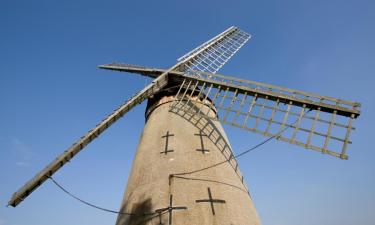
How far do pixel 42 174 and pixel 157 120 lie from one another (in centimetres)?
357

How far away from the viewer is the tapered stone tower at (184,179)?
5879 mm

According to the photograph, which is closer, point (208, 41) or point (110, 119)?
point (110, 119)

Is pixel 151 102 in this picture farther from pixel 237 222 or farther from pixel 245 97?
pixel 237 222

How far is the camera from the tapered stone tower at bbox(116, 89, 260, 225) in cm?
588

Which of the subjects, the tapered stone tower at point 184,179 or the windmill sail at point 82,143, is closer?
the tapered stone tower at point 184,179

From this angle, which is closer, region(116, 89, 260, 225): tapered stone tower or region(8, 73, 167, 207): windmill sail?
region(116, 89, 260, 225): tapered stone tower

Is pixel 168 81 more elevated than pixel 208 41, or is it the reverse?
pixel 208 41

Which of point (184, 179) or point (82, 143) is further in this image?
point (82, 143)

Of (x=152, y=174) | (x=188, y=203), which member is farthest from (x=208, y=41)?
(x=188, y=203)

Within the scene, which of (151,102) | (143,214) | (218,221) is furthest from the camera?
(151,102)

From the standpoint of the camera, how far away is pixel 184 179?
6.49 metres

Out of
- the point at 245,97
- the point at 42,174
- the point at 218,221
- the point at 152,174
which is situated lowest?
the point at 42,174

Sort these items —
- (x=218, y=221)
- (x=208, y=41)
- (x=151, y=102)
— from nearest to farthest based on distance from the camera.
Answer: (x=218, y=221), (x=151, y=102), (x=208, y=41)

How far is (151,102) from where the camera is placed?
1034cm
